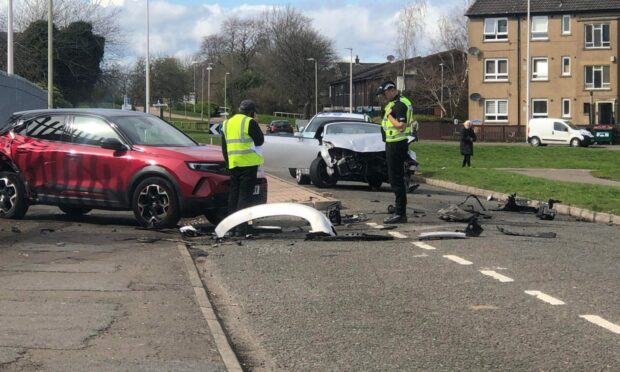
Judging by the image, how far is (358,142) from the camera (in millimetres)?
17625

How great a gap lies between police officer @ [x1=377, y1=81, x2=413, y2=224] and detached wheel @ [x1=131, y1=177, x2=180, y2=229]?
9.99ft

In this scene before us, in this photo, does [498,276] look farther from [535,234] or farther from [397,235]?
[535,234]

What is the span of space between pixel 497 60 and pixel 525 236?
56.4 m

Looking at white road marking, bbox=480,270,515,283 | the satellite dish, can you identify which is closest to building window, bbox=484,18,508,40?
the satellite dish

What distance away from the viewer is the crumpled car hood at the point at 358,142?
17500 millimetres

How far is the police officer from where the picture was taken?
11.8 meters

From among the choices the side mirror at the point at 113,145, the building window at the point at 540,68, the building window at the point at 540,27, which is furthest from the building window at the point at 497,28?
the side mirror at the point at 113,145

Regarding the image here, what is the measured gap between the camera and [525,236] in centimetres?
1073

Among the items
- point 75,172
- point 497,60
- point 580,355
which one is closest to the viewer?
point 580,355

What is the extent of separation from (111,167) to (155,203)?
0.84 metres

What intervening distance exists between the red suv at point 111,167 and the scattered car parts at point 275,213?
2.61ft

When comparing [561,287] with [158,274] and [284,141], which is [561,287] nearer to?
[158,274]

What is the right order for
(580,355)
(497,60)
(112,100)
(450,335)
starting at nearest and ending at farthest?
(580,355), (450,335), (112,100), (497,60)

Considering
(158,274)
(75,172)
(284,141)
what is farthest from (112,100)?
(158,274)
